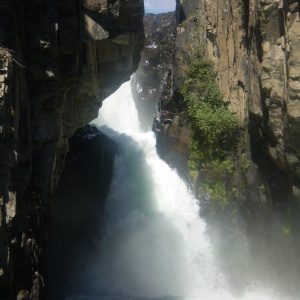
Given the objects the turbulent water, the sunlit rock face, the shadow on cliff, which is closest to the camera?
the turbulent water

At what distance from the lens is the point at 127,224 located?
51.1 ft

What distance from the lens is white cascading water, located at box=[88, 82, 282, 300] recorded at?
13446mm

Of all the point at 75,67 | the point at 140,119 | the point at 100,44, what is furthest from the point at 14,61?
the point at 140,119

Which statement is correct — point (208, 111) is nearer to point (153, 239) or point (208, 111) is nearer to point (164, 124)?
point (164, 124)

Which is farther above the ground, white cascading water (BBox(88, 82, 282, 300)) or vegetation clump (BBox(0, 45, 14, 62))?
vegetation clump (BBox(0, 45, 14, 62))

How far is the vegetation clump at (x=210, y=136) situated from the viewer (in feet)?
42.4

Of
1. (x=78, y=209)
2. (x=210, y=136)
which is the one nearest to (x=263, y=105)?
(x=210, y=136)

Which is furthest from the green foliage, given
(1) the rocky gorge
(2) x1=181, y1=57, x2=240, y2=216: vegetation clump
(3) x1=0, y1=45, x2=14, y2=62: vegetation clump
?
(3) x1=0, y1=45, x2=14, y2=62: vegetation clump

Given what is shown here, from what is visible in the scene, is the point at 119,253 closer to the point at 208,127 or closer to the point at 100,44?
the point at 208,127

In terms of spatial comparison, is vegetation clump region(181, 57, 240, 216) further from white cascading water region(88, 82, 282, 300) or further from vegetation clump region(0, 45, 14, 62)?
vegetation clump region(0, 45, 14, 62)

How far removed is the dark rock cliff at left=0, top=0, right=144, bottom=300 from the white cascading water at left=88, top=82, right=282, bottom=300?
12.4 feet

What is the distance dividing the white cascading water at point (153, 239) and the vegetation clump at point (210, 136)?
1551 mm

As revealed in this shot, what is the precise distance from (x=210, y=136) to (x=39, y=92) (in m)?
5.61

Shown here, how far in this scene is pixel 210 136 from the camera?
13242mm
